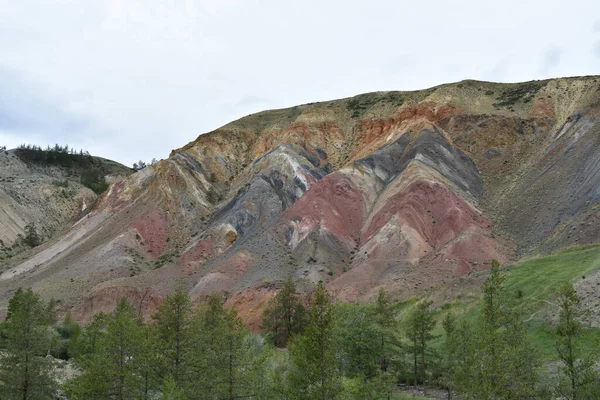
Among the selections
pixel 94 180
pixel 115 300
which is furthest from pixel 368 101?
pixel 94 180

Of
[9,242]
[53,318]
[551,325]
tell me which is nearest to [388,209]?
[551,325]

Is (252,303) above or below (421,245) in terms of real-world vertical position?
below

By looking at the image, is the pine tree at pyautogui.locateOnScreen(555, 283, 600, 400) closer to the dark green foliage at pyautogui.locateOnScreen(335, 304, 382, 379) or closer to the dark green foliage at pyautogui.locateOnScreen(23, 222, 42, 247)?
the dark green foliage at pyautogui.locateOnScreen(335, 304, 382, 379)

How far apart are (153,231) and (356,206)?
115 ft

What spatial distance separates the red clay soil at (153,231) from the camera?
8400cm

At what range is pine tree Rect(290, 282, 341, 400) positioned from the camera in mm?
19844

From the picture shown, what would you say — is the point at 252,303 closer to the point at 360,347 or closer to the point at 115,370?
the point at 360,347

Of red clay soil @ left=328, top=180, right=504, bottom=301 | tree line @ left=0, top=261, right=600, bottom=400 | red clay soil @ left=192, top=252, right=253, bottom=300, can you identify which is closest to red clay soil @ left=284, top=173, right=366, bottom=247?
red clay soil @ left=328, top=180, right=504, bottom=301

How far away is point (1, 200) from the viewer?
110812mm

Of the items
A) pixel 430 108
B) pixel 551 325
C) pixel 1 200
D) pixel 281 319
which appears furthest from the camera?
pixel 1 200

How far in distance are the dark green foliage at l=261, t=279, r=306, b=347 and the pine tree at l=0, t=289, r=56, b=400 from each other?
25.7 m

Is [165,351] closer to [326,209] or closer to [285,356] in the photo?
[285,356]

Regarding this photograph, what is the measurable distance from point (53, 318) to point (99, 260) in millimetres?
14728

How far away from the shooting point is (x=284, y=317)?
51.8 m
